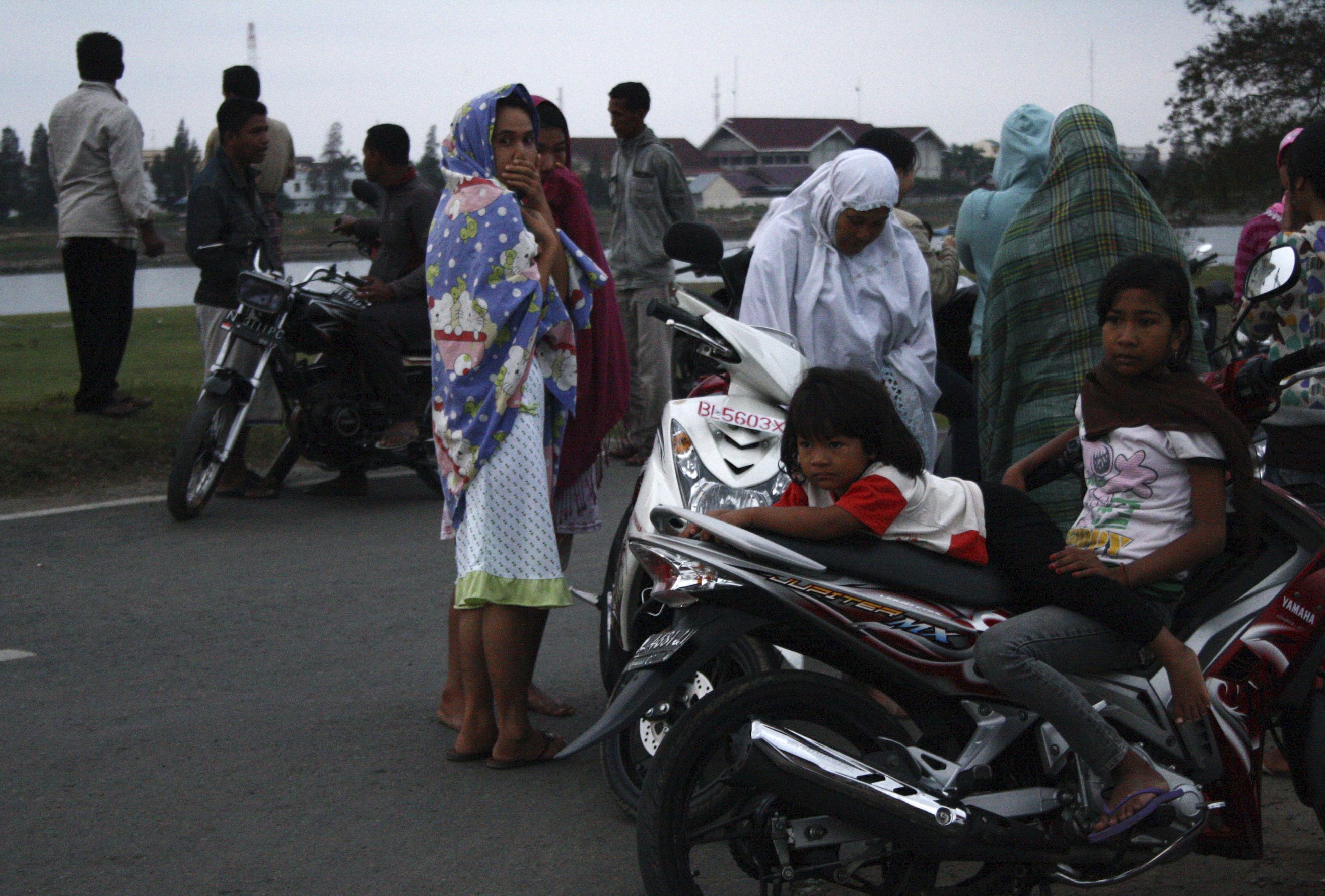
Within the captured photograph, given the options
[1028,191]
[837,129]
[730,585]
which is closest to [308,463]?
[1028,191]

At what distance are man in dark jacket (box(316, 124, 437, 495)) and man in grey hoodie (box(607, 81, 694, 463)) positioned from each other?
2.05 metres

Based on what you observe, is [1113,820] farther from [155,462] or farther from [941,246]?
[155,462]

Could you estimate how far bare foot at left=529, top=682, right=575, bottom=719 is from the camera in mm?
4672

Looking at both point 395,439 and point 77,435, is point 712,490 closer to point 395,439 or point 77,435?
point 395,439

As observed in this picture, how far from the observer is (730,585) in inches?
116

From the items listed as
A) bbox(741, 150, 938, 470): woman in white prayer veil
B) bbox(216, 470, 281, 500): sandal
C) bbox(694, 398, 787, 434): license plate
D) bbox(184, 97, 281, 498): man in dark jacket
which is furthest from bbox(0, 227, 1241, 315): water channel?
bbox(694, 398, 787, 434): license plate

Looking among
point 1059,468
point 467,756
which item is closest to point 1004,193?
point 1059,468

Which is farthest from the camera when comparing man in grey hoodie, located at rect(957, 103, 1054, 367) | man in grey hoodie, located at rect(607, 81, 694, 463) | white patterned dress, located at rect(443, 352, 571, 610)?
man in grey hoodie, located at rect(607, 81, 694, 463)

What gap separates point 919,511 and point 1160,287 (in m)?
0.74

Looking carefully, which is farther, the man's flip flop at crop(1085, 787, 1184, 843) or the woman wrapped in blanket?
the woman wrapped in blanket

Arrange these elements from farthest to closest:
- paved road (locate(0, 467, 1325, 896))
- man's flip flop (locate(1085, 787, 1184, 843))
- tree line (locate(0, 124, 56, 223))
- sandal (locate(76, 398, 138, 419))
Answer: tree line (locate(0, 124, 56, 223)), sandal (locate(76, 398, 138, 419)), paved road (locate(0, 467, 1325, 896)), man's flip flop (locate(1085, 787, 1184, 843))

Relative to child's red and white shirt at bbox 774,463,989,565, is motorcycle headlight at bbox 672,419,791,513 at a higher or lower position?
lower

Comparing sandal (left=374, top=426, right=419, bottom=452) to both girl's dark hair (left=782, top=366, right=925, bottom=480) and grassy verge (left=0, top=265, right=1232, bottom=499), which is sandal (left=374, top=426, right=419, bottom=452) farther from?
girl's dark hair (left=782, top=366, right=925, bottom=480)

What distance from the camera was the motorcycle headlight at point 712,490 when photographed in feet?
12.5
